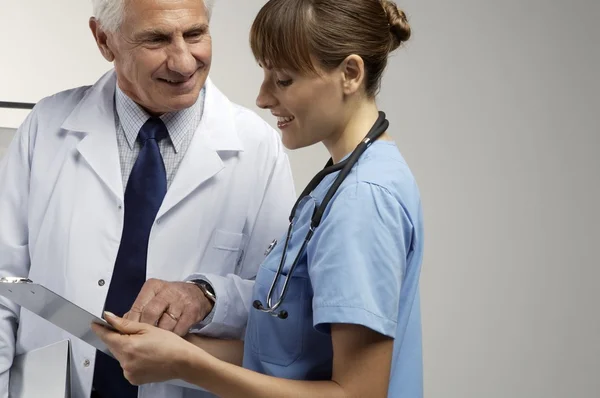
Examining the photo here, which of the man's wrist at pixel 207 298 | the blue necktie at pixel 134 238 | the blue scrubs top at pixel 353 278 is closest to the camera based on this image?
the blue scrubs top at pixel 353 278

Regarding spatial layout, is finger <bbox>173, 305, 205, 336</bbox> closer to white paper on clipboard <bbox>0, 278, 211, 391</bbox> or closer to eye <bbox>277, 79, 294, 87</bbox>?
white paper on clipboard <bbox>0, 278, 211, 391</bbox>

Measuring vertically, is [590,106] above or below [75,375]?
above

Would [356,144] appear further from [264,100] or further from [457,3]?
[457,3]

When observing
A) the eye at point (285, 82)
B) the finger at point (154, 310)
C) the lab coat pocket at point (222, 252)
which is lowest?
the finger at point (154, 310)

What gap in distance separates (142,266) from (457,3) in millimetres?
1608

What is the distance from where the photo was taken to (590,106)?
2.88 meters

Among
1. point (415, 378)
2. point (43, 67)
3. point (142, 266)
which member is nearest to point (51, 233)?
point (142, 266)

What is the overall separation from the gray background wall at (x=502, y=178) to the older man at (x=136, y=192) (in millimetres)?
1102

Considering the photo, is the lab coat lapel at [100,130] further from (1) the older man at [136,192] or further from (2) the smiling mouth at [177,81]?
(2) the smiling mouth at [177,81]

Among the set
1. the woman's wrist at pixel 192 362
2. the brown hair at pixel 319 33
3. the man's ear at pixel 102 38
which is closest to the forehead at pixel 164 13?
the man's ear at pixel 102 38

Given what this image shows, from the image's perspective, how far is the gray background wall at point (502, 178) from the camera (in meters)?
2.85

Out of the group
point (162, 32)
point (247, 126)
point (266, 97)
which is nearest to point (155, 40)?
point (162, 32)

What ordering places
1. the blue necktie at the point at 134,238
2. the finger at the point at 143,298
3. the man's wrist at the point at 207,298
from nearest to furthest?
the finger at the point at 143,298 → the man's wrist at the point at 207,298 → the blue necktie at the point at 134,238

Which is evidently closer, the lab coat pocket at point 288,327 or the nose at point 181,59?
the lab coat pocket at point 288,327
